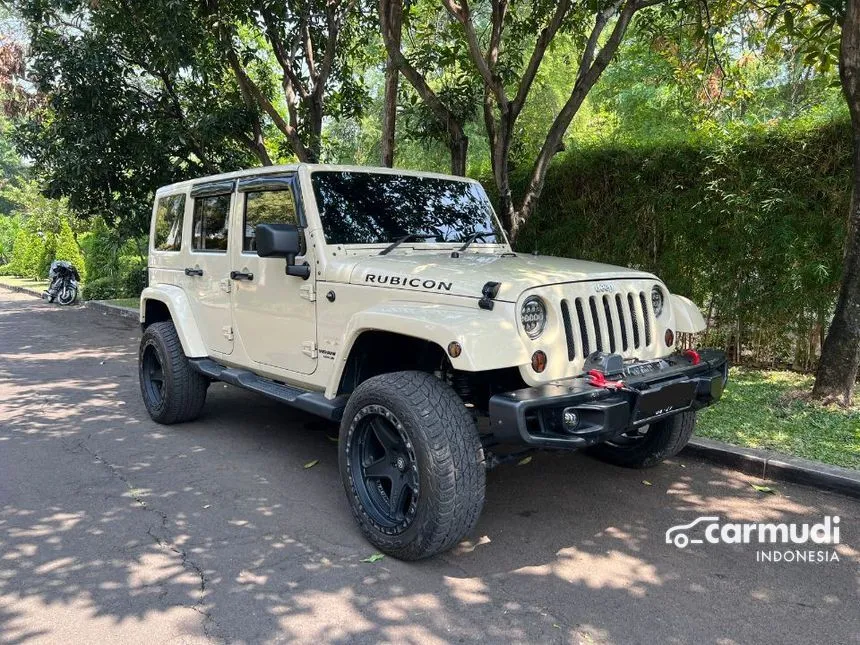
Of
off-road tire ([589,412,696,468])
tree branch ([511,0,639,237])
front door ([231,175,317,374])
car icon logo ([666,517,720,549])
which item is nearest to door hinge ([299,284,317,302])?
front door ([231,175,317,374])

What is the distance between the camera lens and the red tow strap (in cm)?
319

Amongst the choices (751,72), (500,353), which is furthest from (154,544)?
(751,72)

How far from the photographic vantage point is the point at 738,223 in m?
6.80

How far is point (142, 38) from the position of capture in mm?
9531

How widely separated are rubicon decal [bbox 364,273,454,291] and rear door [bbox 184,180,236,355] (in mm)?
1592

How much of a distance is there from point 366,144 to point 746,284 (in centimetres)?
1754

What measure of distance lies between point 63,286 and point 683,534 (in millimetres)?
17660

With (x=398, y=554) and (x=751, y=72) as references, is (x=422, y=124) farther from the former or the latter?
(x=751, y=72)

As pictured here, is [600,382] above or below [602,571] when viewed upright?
above

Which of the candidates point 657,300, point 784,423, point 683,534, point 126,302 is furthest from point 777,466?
point 126,302

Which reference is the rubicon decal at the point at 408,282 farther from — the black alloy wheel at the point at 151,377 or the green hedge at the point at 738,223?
the green hedge at the point at 738,223

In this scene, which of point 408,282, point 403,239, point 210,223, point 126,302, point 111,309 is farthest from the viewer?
point 126,302

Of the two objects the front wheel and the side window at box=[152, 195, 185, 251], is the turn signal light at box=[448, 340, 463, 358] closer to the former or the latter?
the side window at box=[152, 195, 185, 251]

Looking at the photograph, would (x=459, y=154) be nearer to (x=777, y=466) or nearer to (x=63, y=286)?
(x=777, y=466)
